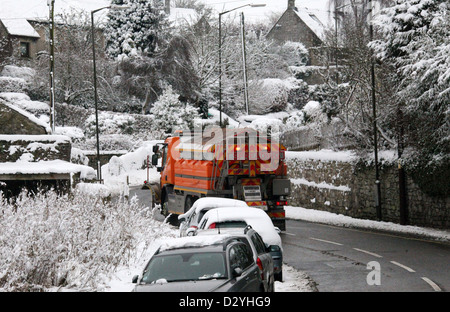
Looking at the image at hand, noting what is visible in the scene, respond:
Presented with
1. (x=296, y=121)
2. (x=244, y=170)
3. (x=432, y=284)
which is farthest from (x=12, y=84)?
(x=432, y=284)

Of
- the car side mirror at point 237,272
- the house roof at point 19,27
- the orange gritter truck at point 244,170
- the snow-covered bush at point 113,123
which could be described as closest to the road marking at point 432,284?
the car side mirror at point 237,272

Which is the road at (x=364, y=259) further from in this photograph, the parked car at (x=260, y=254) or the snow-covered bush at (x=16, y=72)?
the snow-covered bush at (x=16, y=72)

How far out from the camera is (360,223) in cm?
2762

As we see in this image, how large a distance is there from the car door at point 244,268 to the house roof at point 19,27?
62366mm

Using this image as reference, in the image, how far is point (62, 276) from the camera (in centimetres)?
1191

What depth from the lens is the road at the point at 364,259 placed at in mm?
13742

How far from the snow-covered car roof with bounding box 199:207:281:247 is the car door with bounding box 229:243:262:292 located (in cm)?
319

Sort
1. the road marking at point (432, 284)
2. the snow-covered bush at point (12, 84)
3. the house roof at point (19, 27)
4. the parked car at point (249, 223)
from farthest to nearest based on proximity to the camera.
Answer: the house roof at point (19, 27) → the snow-covered bush at point (12, 84) → the parked car at point (249, 223) → the road marking at point (432, 284)

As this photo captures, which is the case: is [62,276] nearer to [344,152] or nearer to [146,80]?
[344,152]

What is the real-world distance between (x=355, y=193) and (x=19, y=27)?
162ft

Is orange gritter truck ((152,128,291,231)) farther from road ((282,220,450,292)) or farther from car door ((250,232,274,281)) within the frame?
car door ((250,232,274,281))

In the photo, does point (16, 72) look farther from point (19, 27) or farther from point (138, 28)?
point (138, 28)

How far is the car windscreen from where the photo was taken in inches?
364

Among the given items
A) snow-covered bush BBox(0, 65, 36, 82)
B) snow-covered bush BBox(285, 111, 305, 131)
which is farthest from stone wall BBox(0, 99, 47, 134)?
snow-covered bush BBox(0, 65, 36, 82)
